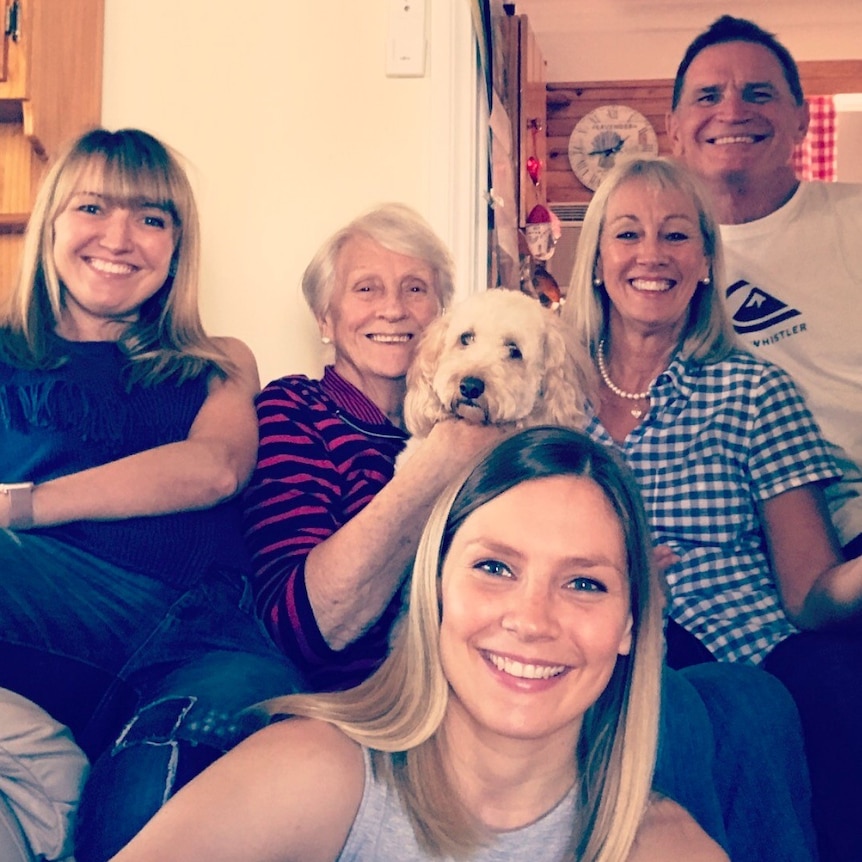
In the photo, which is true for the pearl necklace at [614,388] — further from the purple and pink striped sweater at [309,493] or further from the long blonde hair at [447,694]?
the long blonde hair at [447,694]

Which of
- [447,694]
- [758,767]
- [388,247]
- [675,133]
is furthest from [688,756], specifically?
[675,133]

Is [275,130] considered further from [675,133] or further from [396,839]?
[396,839]

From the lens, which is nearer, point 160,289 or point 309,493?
point 309,493

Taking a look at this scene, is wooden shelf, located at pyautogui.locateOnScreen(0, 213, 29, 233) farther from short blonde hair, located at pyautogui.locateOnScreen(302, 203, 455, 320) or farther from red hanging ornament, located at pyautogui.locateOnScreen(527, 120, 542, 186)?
red hanging ornament, located at pyautogui.locateOnScreen(527, 120, 542, 186)

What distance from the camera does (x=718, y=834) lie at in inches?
46.1

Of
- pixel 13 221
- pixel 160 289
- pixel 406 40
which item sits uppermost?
pixel 406 40

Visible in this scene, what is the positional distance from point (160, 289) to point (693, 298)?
802 mm

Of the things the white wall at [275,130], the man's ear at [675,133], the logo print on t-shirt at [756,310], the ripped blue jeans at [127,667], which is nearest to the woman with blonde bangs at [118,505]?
the ripped blue jeans at [127,667]

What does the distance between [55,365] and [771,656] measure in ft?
3.35

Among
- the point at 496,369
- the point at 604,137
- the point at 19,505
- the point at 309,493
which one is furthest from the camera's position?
the point at 604,137

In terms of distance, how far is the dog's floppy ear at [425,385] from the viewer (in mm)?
1547

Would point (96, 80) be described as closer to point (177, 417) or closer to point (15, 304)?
point (15, 304)

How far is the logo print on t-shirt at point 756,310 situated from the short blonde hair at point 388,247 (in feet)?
1.58

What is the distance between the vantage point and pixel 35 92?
188 centimetres
